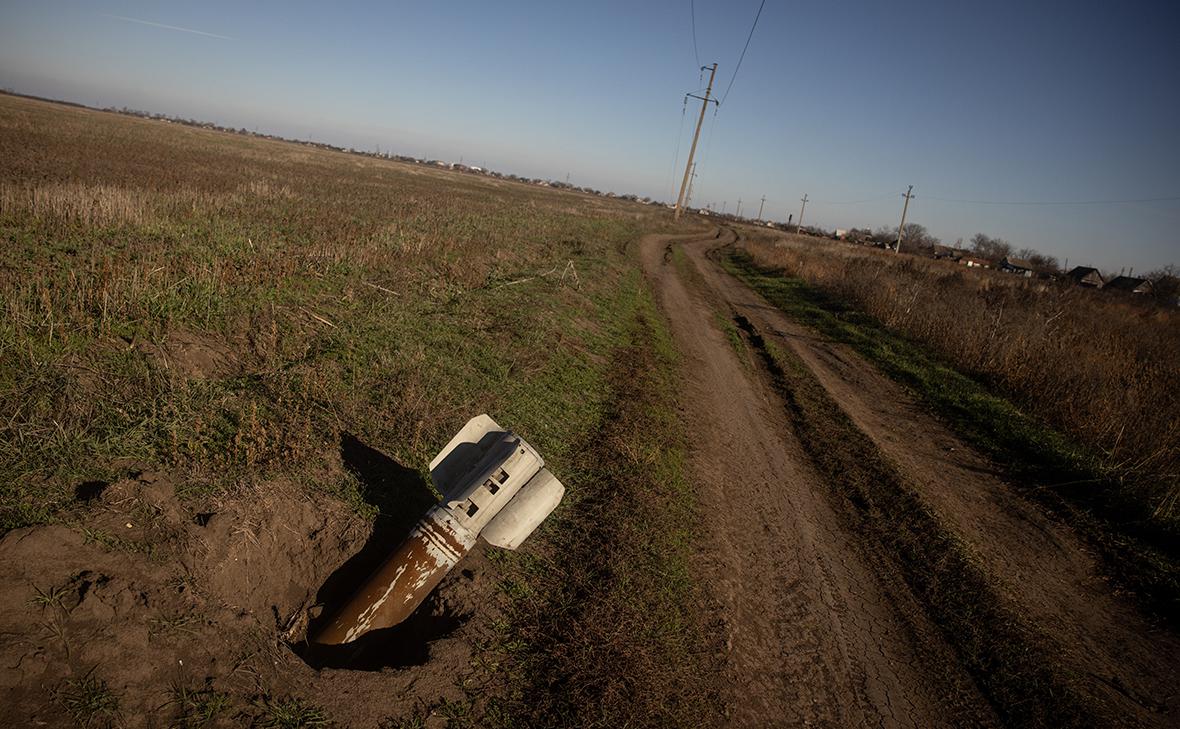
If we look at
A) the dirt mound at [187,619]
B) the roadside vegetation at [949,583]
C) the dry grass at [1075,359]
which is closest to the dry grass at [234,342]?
the dirt mound at [187,619]

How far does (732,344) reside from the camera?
12.1 meters

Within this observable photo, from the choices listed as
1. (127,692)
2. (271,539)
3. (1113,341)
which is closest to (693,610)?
(271,539)

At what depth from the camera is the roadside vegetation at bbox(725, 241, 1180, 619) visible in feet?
20.3

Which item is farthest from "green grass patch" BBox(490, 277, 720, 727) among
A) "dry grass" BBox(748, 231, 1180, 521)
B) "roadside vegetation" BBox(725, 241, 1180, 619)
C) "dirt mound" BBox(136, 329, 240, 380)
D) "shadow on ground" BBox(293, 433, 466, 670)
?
"dry grass" BBox(748, 231, 1180, 521)

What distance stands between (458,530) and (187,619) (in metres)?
1.40

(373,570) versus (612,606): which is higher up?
(612,606)

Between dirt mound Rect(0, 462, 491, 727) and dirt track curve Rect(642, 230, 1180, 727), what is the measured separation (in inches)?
77.1

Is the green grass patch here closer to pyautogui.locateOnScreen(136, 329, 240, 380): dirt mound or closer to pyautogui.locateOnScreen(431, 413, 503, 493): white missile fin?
pyautogui.locateOnScreen(431, 413, 503, 493): white missile fin

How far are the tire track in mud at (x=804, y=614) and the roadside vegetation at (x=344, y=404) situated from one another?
0.32 m

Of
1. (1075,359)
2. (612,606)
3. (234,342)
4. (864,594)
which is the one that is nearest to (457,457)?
(612,606)

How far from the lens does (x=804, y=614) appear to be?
13.6 feet

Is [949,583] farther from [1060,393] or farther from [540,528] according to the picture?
[1060,393]

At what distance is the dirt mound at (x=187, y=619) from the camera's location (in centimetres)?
243

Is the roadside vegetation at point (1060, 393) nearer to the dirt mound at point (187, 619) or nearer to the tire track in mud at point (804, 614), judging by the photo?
the tire track in mud at point (804, 614)
